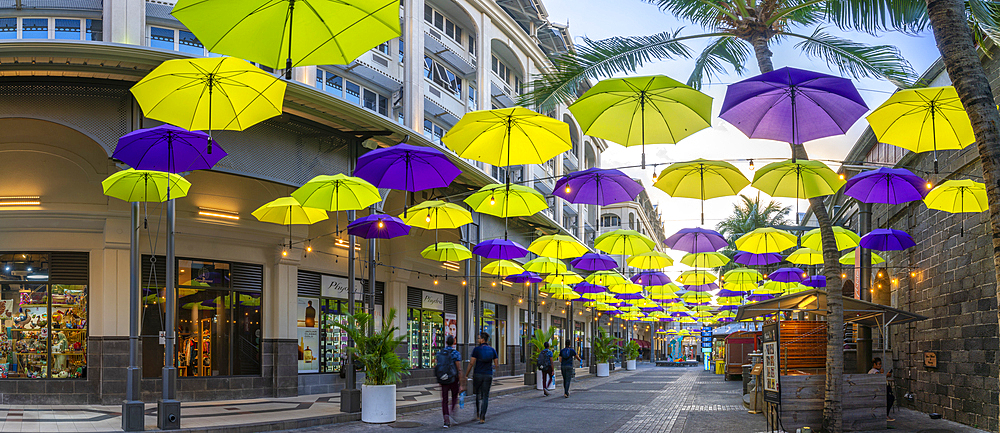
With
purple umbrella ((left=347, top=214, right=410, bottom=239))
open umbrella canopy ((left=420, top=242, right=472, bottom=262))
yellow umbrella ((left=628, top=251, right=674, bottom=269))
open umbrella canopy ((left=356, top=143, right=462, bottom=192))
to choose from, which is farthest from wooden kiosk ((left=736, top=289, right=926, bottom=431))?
yellow umbrella ((left=628, top=251, right=674, bottom=269))

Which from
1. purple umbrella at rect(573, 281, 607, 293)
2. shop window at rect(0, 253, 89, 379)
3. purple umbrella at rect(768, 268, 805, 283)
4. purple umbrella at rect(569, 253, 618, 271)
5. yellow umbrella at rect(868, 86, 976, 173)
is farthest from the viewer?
purple umbrella at rect(573, 281, 607, 293)

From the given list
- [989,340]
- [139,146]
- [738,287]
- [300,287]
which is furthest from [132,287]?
[738,287]

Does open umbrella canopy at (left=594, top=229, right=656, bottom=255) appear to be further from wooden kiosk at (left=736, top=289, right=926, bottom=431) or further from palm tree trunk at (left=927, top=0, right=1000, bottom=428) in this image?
palm tree trunk at (left=927, top=0, right=1000, bottom=428)

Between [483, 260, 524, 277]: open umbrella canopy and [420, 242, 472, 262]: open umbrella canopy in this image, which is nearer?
[420, 242, 472, 262]: open umbrella canopy

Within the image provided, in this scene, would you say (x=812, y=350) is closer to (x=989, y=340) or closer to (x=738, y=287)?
(x=989, y=340)

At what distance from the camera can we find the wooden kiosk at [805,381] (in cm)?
1295

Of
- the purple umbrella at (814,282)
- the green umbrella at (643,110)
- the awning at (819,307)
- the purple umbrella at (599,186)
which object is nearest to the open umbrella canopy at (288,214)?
the purple umbrella at (599,186)

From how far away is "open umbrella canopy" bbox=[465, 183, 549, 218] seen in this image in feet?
52.3

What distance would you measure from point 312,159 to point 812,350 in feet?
39.2

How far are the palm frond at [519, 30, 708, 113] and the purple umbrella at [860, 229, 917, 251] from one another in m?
7.53

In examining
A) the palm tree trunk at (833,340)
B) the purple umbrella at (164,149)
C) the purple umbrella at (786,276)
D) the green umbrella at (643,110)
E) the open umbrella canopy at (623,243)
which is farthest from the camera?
the purple umbrella at (786,276)

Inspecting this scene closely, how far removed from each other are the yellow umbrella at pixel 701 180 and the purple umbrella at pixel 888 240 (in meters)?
5.08

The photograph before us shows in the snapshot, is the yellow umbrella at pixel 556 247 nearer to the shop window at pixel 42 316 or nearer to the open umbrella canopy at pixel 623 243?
the open umbrella canopy at pixel 623 243

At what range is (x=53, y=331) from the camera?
1630cm
